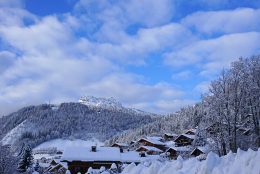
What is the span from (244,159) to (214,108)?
23.5m

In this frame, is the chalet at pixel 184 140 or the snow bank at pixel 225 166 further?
the chalet at pixel 184 140

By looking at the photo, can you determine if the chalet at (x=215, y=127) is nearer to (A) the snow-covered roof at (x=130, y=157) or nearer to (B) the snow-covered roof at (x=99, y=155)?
(B) the snow-covered roof at (x=99, y=155)

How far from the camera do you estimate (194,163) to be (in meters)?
15.3

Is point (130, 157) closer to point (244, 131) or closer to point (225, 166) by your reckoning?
point (244, 131)

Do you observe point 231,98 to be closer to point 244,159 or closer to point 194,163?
point 194,163

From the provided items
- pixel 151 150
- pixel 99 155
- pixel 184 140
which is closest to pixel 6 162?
pixel 99 155

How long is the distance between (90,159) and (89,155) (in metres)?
1.22

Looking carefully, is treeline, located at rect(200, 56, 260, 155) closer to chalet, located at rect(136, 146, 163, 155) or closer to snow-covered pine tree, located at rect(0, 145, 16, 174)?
snow-covered pine tree, located at rect(0, 145, 16, 174)

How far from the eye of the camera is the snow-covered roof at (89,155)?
62.9 meters

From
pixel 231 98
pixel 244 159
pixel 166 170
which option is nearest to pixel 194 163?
pixel 166 170

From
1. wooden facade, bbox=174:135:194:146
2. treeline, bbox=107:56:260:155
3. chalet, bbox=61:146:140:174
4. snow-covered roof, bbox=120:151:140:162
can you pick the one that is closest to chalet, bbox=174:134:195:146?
wooden facade, bbox=174:135:194:146

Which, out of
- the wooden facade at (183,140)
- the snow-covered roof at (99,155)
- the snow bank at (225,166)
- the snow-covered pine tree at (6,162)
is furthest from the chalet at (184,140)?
the snow bank at (225,166)

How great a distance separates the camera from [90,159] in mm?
62781

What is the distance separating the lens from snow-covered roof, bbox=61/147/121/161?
62.9m
